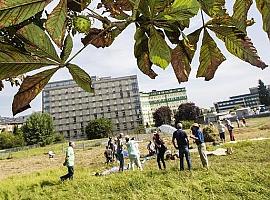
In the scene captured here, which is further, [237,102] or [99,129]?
[237,102]

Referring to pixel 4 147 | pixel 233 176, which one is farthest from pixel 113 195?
pixel 4 147

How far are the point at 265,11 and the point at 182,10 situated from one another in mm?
225

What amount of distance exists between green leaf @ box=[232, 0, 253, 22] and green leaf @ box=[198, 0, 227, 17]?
1.0 inches

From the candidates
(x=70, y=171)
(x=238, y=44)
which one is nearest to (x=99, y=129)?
(x=70, y=171)

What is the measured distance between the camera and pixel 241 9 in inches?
27.2

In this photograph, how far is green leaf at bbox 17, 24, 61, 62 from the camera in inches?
19.3

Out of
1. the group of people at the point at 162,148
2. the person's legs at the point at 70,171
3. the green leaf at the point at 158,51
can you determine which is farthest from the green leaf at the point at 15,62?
the person's legs at the point at 70,171

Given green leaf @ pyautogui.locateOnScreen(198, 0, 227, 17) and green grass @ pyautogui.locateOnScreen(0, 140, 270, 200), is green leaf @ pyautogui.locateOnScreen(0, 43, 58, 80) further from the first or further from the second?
green grass @ pyautogui.locateOnScreen(0, 140, 270, 200)

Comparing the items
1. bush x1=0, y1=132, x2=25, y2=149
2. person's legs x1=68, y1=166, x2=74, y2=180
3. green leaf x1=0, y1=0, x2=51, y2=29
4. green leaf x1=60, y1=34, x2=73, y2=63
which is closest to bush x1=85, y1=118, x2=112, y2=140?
bush x1=0, y1=132, x2=25, y2=149

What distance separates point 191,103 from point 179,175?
6007 cm

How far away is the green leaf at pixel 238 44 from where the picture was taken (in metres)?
0.68

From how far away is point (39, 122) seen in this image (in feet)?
203

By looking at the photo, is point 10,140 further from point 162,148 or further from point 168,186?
point 168,186

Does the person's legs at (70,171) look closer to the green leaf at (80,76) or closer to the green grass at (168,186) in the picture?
the green grass at (168,186)
